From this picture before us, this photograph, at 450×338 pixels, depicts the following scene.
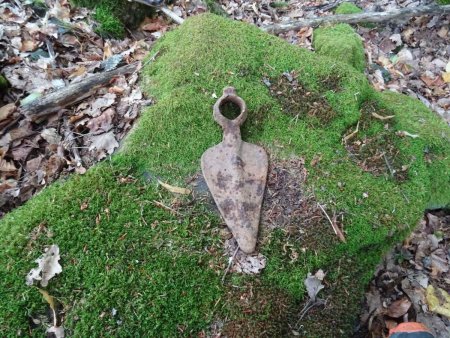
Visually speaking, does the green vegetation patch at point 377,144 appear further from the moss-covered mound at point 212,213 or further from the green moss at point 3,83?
the green moss at point 3,83

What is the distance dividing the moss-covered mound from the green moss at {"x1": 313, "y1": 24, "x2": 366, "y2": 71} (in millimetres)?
870

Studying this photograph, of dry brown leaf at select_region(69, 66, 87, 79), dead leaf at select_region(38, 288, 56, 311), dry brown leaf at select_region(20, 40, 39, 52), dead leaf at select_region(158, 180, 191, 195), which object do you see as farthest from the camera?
dry brown leaf at select_region(20, 40, 39, 52)

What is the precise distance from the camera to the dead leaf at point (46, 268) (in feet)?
6.79

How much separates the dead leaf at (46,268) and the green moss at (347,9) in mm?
4800

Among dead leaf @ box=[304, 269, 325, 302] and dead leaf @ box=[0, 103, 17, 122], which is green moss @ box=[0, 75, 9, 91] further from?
dead leaf @ box=[304, 269, 325, 302]

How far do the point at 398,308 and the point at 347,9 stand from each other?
162 inches

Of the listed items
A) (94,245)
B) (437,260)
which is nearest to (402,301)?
(437,260)

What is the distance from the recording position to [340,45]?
161 inches

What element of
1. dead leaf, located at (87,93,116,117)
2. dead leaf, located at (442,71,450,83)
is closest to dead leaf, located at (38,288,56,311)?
dead leaf, located at (87,93,116,117)

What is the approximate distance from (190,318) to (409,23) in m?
5.19

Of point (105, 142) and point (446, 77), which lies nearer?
point (105, 142)

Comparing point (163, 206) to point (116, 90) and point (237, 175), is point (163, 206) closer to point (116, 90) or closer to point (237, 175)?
point (237, 175)

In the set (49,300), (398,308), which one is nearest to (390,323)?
(398,308)

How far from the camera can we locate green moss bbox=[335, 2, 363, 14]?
514 centimetres
